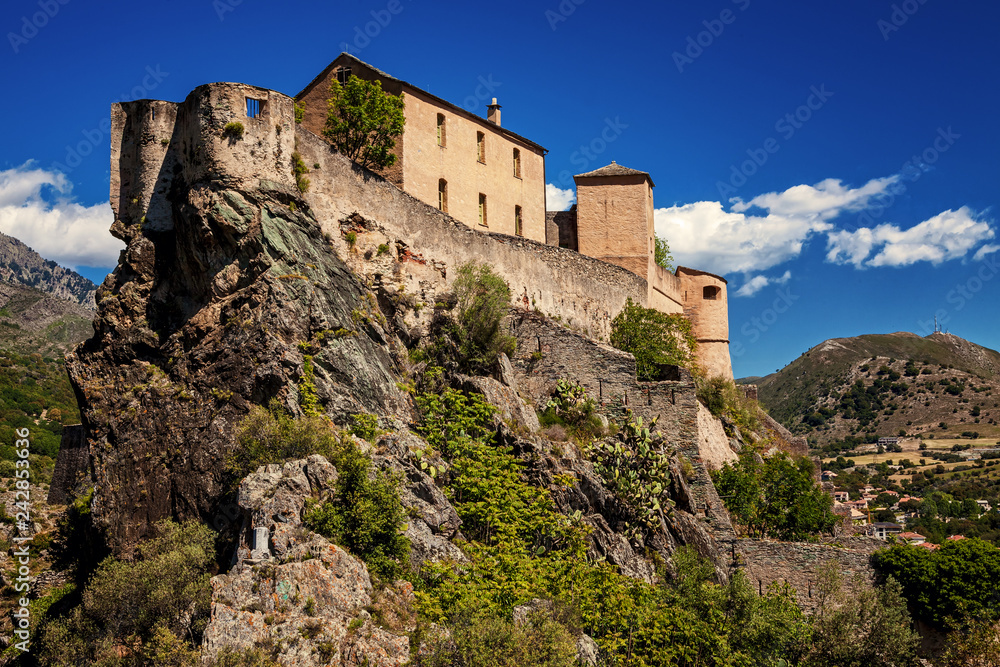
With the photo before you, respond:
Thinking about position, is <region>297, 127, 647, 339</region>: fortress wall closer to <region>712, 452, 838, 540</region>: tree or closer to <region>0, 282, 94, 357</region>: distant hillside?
<region>712, 452, 838, 540</region>: tree

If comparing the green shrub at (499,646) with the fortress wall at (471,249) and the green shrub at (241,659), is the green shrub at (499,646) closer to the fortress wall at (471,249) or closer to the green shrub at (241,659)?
the green shrub at (241,659)

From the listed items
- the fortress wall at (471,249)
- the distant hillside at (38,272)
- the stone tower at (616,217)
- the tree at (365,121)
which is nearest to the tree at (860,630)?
the fortress wall at (471,249)

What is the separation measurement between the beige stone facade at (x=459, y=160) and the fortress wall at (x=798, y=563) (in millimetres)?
16537

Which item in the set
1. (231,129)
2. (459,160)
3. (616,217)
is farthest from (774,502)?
(231,129)

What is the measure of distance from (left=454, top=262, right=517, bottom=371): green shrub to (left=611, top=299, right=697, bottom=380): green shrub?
6912mm

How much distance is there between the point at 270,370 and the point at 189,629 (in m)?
5.96

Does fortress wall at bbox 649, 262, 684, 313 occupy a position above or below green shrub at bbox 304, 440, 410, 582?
above

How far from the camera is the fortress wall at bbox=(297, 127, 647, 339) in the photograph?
22391 millimetres

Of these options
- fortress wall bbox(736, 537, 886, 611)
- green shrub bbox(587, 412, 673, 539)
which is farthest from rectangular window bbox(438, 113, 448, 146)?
fortress wall bbox(736, 537, 886, 611)

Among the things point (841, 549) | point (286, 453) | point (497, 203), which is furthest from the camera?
point (497, 203)

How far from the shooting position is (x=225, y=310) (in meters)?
19.1

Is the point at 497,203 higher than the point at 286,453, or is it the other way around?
the point at 497,203

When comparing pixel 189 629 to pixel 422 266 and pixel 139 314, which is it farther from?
pixel 422 266

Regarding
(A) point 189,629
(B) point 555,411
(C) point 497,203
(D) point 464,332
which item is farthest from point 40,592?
(C) point 497,203
